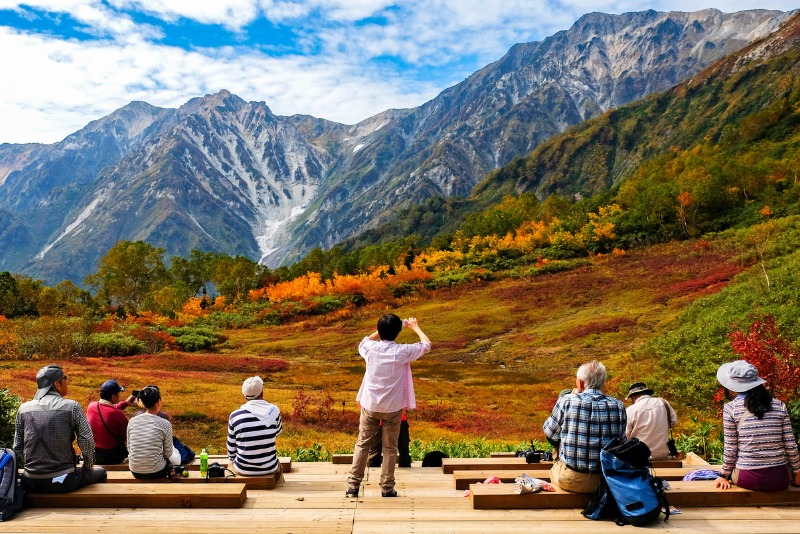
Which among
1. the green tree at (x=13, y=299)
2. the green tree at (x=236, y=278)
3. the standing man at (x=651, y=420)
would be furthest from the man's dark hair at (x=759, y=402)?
the green tree at (x=236, y=278)

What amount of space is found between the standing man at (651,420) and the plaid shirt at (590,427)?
254cm

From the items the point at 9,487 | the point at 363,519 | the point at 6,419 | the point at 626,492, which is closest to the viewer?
the point at 626,492

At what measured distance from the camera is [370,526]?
20.3ft

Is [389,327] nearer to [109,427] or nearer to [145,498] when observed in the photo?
[145,498]

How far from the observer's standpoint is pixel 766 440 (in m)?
6.61

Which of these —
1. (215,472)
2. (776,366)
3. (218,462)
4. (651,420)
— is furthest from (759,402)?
(776,366)

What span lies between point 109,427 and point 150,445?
1926 mm

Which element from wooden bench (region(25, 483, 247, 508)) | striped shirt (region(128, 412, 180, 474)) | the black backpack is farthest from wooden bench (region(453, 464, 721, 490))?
the black backpack

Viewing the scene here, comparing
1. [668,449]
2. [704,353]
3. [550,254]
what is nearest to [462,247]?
[550,254]

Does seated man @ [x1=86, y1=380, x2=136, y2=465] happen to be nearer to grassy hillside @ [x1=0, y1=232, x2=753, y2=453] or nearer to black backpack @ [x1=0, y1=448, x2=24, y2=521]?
black backpack @ [x1=0, y1=448, x2=24, y2=521]

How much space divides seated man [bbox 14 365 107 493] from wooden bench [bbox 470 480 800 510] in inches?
200

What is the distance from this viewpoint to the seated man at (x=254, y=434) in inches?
304

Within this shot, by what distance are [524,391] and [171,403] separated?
18210 millimetres

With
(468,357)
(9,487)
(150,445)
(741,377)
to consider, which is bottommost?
(468,357)
